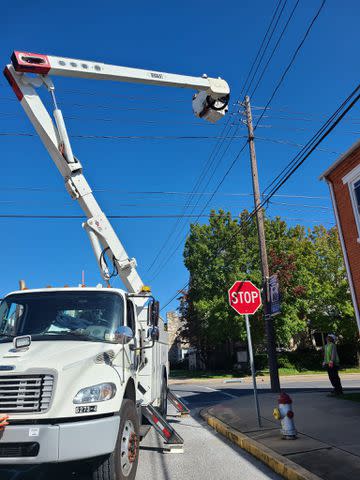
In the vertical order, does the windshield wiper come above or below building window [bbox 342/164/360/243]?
below

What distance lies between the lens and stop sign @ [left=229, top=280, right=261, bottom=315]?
850cm

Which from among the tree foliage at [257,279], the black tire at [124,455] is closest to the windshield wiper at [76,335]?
the black tire at [124,455]

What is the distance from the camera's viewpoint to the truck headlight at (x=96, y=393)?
411cm

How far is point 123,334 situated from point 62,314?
1.05 meters

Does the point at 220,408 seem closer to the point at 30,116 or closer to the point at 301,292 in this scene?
the point at 30,116

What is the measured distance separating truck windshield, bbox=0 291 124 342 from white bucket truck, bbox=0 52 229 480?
14mm

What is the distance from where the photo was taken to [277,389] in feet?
47.0

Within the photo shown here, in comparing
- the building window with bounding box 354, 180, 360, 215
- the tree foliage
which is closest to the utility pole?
the building window with bounding box 354, 180, 360, 215

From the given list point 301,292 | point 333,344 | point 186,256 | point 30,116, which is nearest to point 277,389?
point 333,344

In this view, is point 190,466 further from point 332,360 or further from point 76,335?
point 332,360

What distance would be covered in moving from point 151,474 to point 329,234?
3469 cm

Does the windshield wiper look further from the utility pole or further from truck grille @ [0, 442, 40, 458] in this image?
the utility pole

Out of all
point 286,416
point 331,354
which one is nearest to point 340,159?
point 331,354

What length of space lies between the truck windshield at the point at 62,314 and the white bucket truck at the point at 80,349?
1cm
